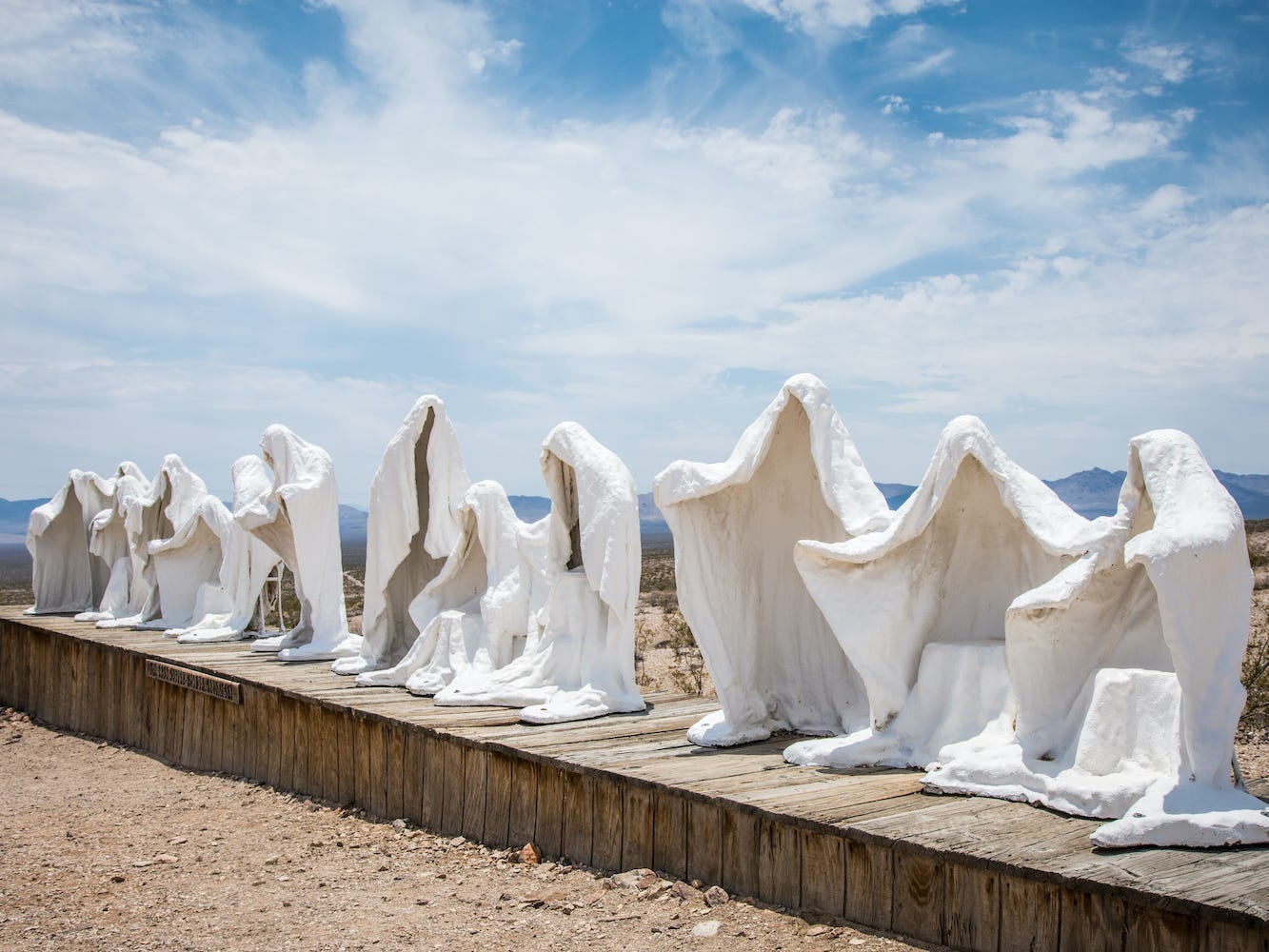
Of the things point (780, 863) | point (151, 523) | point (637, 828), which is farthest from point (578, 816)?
point (151, 523)

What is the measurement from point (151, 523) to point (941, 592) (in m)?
11.5

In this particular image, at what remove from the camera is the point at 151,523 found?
50.7ft

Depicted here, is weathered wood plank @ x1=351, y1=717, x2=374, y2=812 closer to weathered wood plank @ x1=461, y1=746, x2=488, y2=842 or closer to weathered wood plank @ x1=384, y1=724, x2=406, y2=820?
weathered wood plank @ x1=384, y1=724, x2=406, y2=820

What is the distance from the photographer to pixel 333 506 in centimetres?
1184

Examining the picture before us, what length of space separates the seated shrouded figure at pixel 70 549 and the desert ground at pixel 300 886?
680 cm

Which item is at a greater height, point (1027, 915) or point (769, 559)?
point (769, 559)

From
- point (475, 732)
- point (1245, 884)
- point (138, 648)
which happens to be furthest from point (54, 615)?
point (1245, 884)

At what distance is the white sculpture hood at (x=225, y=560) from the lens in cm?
1355

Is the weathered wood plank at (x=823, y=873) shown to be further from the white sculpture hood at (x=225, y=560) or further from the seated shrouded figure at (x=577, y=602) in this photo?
the white sculpture hood at (x=225, y=560)

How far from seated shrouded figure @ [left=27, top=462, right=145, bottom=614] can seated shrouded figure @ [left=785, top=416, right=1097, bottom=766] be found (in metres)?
12.9

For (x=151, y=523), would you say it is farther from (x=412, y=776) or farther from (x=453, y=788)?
(x=453, y=788)

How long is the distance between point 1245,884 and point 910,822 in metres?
1.36

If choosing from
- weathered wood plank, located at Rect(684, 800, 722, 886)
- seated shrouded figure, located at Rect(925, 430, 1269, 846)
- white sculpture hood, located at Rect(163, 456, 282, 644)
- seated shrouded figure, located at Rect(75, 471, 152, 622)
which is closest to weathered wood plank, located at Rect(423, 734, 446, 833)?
weathered wood plank, located at Rect(684, 800, 722, 886)

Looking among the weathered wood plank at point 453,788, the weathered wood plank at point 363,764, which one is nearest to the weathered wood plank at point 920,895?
the weathered wood plank at point 453,788
